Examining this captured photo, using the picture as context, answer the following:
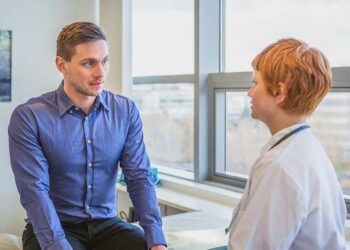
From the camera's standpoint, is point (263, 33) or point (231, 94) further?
point (231, 94)

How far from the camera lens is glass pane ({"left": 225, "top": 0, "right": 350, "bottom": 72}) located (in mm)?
2146

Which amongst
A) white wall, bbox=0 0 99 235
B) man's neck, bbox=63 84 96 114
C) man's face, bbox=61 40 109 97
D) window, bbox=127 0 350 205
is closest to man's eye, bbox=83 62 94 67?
man's face, bbox=61 40 109 97

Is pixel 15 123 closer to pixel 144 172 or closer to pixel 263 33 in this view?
pixel 144 172

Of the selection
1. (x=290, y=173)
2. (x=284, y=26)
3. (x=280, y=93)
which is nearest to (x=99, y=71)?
(x=280, y=93)

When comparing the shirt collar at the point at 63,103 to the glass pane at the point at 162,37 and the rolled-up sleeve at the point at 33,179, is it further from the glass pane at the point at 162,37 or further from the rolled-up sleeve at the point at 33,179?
the glass pane at the point at 162,37

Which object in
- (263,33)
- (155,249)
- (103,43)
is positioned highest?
(263,33)

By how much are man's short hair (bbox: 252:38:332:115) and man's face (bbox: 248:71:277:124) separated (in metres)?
0.02

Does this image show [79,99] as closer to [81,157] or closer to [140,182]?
[81,157]

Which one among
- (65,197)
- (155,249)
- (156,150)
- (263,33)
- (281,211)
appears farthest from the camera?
(156,150)

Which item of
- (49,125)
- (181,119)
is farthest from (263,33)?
(49,125)

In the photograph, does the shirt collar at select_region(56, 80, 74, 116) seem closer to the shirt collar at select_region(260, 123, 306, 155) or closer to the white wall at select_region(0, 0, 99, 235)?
the shirt collar at select_region(260, 123, 306, 155)

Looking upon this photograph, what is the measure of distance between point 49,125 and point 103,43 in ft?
1.15

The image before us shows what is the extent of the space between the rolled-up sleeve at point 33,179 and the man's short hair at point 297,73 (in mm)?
828

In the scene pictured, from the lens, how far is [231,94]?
2.73 metres
